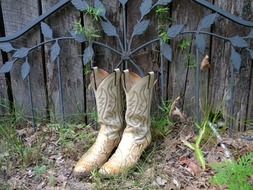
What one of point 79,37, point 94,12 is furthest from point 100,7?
point 79,37

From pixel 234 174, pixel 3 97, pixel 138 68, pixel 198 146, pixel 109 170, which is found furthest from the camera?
pixel 3 97

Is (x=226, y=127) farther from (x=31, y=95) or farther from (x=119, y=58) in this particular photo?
(x=31, y=95)

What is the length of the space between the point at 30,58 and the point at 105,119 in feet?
1.61

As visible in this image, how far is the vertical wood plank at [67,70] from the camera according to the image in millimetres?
2092

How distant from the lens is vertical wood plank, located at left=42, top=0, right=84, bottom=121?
6.86 feet

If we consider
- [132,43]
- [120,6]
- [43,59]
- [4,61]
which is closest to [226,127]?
[132,43]

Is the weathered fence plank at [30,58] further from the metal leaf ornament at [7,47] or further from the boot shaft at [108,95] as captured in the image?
the boot shaft at [108,95]

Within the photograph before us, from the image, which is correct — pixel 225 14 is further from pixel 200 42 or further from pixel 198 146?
pixel 198 146

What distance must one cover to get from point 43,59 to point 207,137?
84cm

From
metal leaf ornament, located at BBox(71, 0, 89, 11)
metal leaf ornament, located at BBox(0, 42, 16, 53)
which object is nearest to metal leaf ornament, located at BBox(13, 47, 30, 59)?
metal leaf ornament, located at BBox(0, 42, 16, 53)

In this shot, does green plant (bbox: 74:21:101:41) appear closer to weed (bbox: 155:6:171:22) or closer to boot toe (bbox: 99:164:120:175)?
weed (bbox: 155:6:171:22)

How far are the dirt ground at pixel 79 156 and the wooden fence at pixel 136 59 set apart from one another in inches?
5.0

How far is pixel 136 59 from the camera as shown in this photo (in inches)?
83.4

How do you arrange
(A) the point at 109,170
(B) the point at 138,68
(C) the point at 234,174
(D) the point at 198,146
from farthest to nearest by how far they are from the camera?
(B) the point at 138,68 < (D) the point at 198,146 < (A) the point at 109,170 < (C) the point at 234,174
